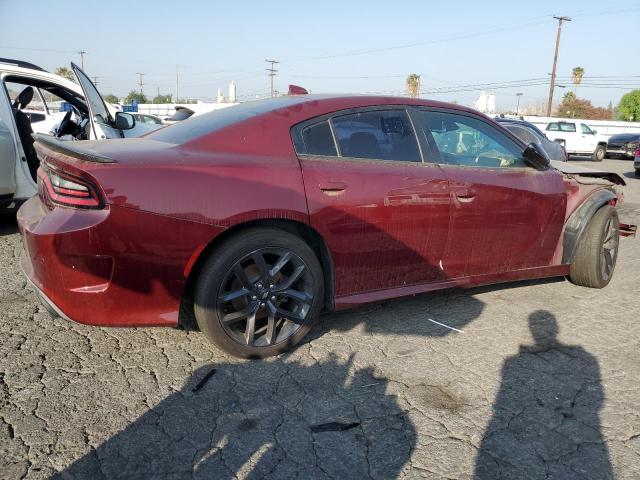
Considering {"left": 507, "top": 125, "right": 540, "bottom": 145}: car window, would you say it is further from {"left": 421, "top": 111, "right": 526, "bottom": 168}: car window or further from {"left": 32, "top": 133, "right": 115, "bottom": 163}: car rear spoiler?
{"left": 32, "top": 133, "right": 115, "bottom": 163}: car rear spoiler

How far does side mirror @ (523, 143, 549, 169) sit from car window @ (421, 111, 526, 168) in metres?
0.04

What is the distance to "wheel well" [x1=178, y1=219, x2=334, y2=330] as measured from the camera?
2812 mm

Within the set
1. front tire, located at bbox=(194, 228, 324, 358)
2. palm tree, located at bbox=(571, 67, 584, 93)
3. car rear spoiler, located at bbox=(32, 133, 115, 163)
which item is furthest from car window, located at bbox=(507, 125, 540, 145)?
palm tree, located at bbox=(571, 67, 584, 93)

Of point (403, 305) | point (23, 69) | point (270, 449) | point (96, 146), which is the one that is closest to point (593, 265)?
point (403, 305)

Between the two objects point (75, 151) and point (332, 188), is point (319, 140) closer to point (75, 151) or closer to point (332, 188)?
point (332, 188)

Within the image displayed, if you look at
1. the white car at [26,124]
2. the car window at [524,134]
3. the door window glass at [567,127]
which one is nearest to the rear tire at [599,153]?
the door window glass at [567,127]

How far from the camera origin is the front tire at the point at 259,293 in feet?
9.19

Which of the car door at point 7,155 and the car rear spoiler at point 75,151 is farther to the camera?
the car door at point 7,155

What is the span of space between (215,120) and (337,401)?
185 centimetres

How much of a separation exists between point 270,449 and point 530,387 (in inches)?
58.5

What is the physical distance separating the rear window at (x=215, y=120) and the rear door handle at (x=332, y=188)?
600mm

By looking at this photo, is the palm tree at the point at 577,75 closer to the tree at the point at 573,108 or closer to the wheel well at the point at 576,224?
the tree at the point at 573,108

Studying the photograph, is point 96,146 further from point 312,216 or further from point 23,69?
point 23,69

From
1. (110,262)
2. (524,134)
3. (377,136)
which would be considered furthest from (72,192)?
(524,134)
